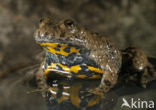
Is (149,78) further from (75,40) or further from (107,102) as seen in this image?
(75,40)

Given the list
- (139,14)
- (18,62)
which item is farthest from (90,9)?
(18,62)

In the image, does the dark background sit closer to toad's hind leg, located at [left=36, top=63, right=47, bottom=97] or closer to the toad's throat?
toad's hind leg, located at [left=36, top=63, right=47, bottom=97]

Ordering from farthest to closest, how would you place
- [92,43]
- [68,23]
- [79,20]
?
[79,20]
[92,43]
[68,23]

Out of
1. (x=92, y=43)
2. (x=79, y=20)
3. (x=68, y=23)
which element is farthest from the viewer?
(x=79, y=20)

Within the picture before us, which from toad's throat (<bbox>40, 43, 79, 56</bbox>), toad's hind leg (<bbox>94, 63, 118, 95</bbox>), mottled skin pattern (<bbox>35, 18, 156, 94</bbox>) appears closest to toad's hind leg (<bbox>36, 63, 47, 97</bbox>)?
mottled skin pattern (<bbox>35, 18, 156, 94</bbox>)

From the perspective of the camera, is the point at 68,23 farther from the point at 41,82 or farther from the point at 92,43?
the point at 41,82

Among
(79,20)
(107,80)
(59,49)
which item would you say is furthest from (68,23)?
(79,20)

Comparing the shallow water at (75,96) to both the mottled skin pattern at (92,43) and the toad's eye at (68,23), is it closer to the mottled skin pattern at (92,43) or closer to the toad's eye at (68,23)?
the mottled skin pattern at (92,43)

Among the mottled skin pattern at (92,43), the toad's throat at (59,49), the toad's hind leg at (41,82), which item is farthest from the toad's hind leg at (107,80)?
the toad's hind leg at (41,82)
